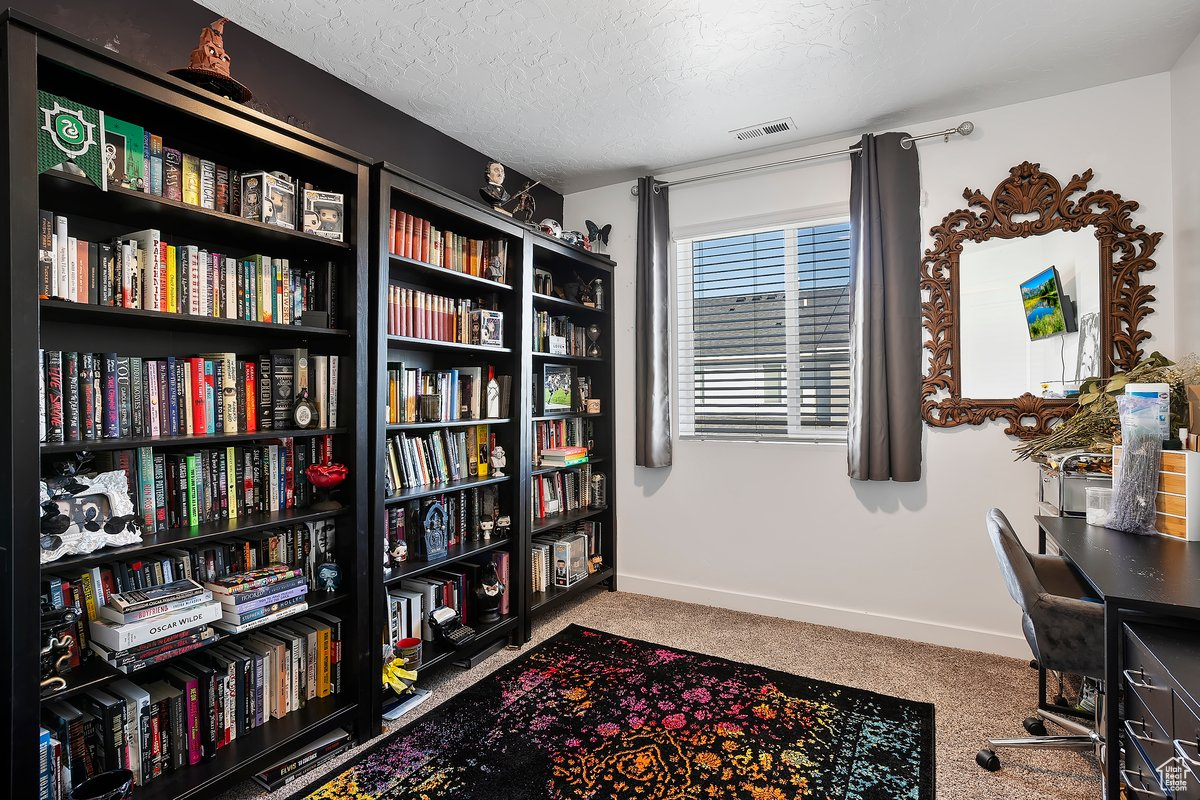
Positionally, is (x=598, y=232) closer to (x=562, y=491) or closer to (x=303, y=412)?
(x=562, y=491)

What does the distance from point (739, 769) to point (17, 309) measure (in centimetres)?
235

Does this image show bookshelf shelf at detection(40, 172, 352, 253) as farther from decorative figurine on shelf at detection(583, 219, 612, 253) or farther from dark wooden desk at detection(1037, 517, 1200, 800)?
dark wooden desk at detection(1037, 517, 1200, 800)

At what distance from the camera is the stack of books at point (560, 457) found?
11.1 feet

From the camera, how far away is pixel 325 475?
2070 millimetres

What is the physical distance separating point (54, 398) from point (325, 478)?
76 cm

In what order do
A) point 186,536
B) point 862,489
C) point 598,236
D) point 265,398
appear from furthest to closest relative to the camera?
point 598,236 → point 862,489 → point 265,398 → point 186,536

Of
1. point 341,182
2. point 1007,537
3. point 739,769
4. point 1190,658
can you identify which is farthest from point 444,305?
point 1190,658

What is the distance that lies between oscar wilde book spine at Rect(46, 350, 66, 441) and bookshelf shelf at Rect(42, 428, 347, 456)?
27 mm

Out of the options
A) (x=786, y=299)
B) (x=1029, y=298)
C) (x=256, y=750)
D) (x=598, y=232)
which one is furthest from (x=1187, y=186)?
A: (x=256, y=750)

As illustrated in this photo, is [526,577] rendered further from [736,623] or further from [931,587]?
[931,587]

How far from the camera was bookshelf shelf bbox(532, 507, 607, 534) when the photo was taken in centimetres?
324

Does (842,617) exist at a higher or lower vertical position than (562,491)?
lower

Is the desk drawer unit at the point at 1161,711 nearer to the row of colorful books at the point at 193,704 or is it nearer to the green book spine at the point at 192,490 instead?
the row of colorful books at the point at 193,704

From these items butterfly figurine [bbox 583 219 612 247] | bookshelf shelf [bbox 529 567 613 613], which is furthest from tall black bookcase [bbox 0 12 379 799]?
butterfly figurine [bbox 583 219 612 247]
